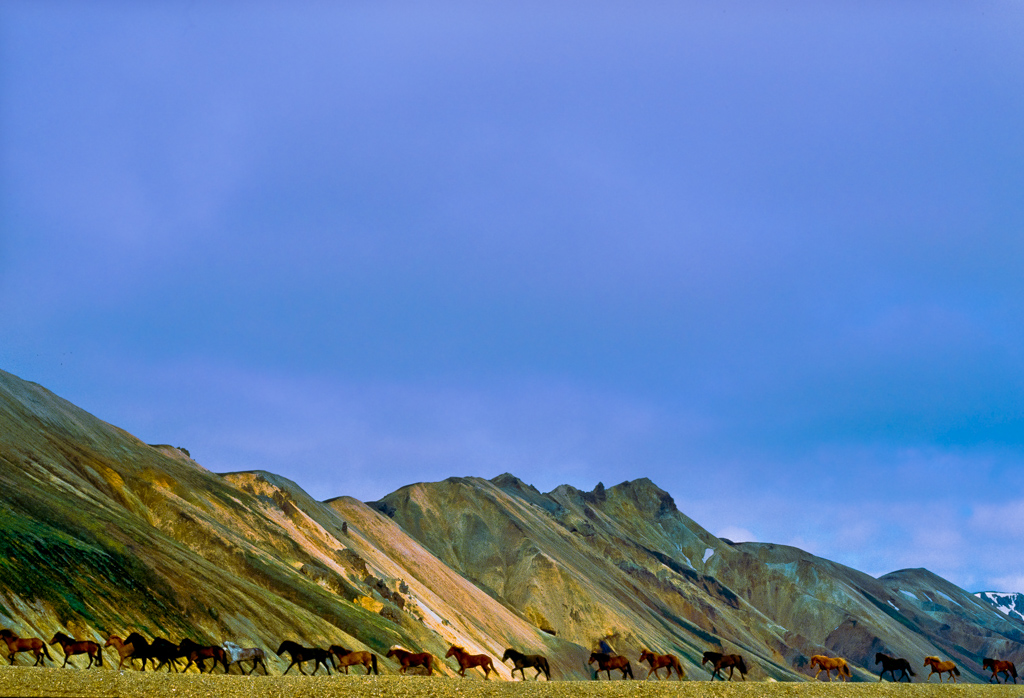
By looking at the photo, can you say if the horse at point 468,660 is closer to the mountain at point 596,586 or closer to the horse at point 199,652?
the horse at point 199,652

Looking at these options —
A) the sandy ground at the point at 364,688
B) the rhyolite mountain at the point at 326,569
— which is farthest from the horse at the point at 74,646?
the sandy ground at the point at 364,688

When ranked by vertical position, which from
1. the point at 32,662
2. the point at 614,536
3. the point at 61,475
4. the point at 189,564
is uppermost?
the point at 614,536

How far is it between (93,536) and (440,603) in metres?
60.9

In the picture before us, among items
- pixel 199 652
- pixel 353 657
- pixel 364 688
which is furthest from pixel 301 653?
pixel 364 688

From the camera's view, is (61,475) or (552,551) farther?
(552,551)

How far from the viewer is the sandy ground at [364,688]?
21.4m

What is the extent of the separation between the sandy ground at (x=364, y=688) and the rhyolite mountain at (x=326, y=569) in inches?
580

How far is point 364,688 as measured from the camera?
22.7 m

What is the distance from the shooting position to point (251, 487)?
104 metres

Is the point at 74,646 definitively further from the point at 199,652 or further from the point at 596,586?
the point at 596,586

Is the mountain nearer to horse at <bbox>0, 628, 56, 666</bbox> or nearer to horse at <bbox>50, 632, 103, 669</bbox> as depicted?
A: horse at <bbox>50, 632, 103, 669</bbox>

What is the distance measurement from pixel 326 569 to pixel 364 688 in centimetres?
6311

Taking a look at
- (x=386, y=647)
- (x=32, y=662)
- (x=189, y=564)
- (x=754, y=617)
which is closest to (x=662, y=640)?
(x=754, y=617)

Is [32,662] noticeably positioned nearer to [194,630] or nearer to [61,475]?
[194,630]
